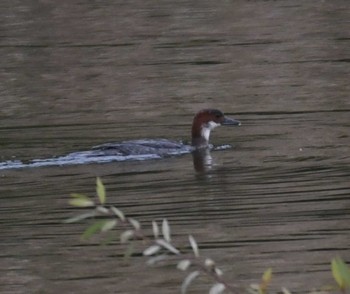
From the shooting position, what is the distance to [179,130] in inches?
664

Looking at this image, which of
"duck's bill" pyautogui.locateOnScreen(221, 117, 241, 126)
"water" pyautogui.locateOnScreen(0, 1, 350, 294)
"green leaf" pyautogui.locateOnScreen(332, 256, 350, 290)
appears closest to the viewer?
"green leaf" pyautogui.locateOnScreen(332, 256, 350, 290)

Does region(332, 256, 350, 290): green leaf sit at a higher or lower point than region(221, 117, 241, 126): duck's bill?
higher

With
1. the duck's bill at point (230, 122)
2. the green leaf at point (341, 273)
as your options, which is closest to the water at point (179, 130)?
the duck's bill at point (230, 122)

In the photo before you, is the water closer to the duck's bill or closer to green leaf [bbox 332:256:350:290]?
the duck's bill

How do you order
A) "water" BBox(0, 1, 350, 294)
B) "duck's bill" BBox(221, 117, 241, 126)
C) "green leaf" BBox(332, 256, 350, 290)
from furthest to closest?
"duck's bill" BBox(221, 117, 241, 126)
"water" BBox(0, 1, 350, 294)
"green leaf" BBox(332, 256, 350, 290)

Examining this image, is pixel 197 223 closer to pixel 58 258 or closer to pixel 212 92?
pixel 58 258

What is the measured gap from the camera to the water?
10.0 meters

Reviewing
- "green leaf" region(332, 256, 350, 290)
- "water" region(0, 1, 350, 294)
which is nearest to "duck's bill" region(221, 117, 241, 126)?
→ "water" region(0, 1, 350, 294)

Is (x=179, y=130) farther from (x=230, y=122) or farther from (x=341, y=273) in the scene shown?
(x=341, y=273)

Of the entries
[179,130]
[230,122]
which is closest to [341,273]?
[230,122]

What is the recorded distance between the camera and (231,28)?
2462 cm

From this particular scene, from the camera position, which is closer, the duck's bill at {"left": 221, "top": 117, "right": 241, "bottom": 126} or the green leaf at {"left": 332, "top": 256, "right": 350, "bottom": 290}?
the green leaf at {"left": 332, "top": 256, "right": 350, "bottom": 290}

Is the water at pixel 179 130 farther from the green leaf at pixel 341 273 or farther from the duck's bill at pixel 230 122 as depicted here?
the green leaf at pixel 341 273

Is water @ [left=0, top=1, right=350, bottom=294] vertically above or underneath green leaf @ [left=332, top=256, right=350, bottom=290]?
underneath
